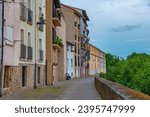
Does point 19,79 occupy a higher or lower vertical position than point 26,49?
lower

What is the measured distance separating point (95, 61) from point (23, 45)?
338 feet

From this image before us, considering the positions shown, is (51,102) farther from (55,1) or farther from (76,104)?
A: (55,1)

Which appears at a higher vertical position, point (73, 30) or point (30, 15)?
point (73, 30)

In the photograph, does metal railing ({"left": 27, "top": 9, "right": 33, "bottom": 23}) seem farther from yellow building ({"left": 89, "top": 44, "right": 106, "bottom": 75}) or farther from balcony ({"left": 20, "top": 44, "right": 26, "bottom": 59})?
yellow building ({"left": 89, "top": 44, "right": 106, "bottom": 75})

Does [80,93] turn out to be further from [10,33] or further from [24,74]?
[10,33]

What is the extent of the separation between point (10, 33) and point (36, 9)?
10234 mm

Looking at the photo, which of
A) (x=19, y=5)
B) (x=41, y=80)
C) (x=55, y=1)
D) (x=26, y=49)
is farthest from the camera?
(x=55, y=1)

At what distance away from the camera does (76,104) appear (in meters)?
7.59

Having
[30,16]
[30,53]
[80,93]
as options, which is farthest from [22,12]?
[80,93]

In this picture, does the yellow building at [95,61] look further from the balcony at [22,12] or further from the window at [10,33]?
the window at [10,33]

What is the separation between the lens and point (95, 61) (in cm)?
13175

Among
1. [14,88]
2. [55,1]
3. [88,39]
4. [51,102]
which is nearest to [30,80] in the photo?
[14,88]

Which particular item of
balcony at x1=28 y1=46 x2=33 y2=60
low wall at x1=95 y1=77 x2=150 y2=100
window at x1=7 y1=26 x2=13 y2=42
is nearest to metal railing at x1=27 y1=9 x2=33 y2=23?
balcony at x1=28 y1=46 x2=33 y2=60

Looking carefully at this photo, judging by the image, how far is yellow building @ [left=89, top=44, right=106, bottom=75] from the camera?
122m
